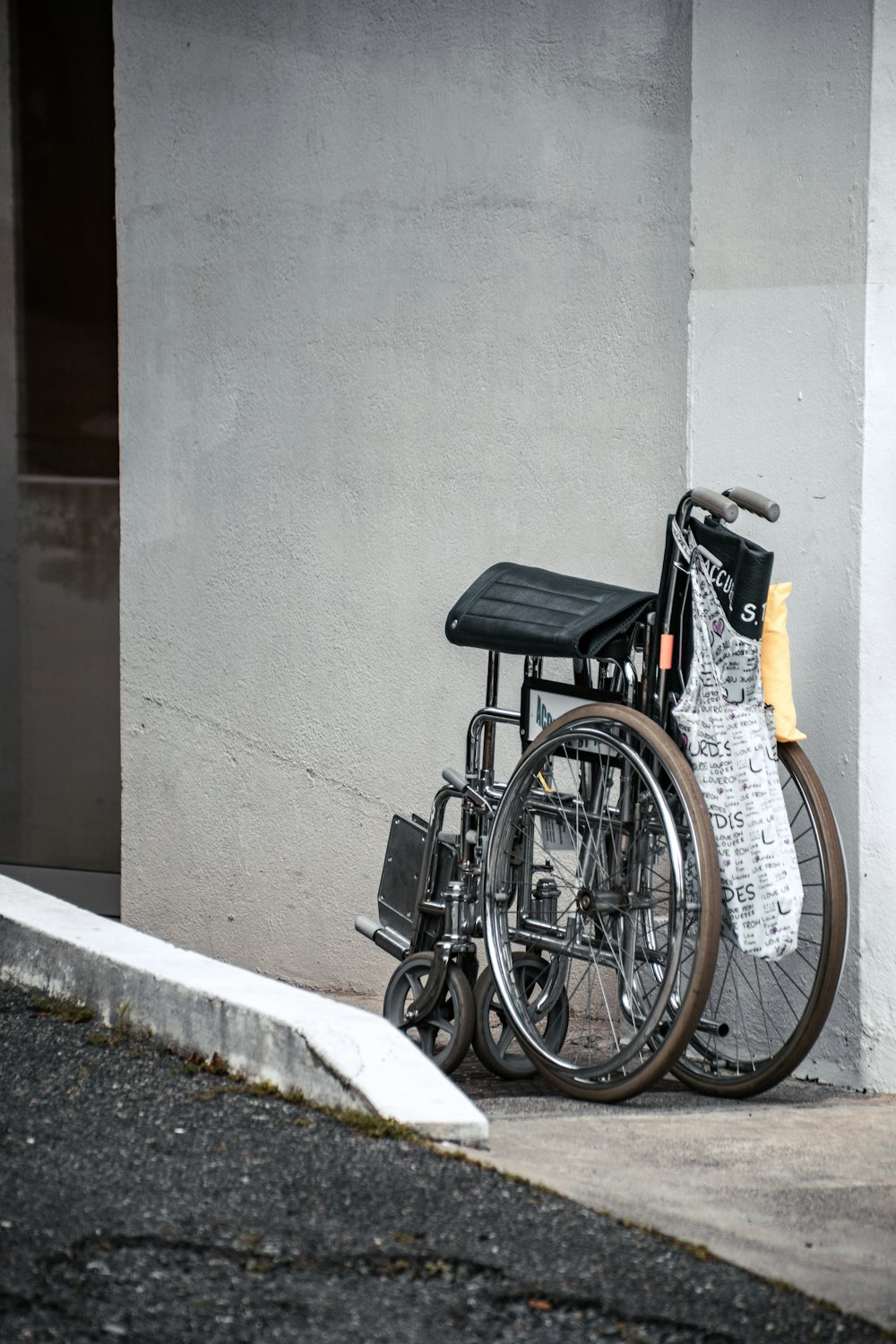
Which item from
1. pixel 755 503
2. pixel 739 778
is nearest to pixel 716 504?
pixel 755 503

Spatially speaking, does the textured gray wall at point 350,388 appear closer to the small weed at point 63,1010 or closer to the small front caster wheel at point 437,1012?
the small front caster wheel at point 437,1012

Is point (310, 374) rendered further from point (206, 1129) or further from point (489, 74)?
point (206, 1129)

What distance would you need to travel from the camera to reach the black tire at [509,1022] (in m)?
4.74

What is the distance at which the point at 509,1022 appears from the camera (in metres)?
4.66

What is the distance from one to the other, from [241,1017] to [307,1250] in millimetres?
1089

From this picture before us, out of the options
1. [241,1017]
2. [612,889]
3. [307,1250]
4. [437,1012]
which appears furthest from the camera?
[437,1012]

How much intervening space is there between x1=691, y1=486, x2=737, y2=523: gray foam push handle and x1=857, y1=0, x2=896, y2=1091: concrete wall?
472 mm

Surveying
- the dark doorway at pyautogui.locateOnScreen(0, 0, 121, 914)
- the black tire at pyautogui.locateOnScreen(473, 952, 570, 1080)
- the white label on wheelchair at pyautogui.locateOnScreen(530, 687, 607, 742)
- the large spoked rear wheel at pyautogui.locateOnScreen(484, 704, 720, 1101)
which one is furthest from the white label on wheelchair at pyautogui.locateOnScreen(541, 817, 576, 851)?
the dark doorway at pyautogui.locateOnScreen(0, 0, 121, 914)

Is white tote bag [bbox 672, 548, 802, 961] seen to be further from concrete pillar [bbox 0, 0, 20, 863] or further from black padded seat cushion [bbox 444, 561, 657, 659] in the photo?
concrete pillar [bbox 0, 0, 20, 863]

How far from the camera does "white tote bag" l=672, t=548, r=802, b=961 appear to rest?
4.24 metres

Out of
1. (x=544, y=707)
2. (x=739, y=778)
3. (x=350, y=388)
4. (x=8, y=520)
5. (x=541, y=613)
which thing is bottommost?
(x=739, y=778)

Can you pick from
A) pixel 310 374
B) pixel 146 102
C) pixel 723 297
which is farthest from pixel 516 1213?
pixel 146 102

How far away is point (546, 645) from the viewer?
446cm

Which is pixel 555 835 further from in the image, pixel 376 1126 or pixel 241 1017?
pixel 376 1126
